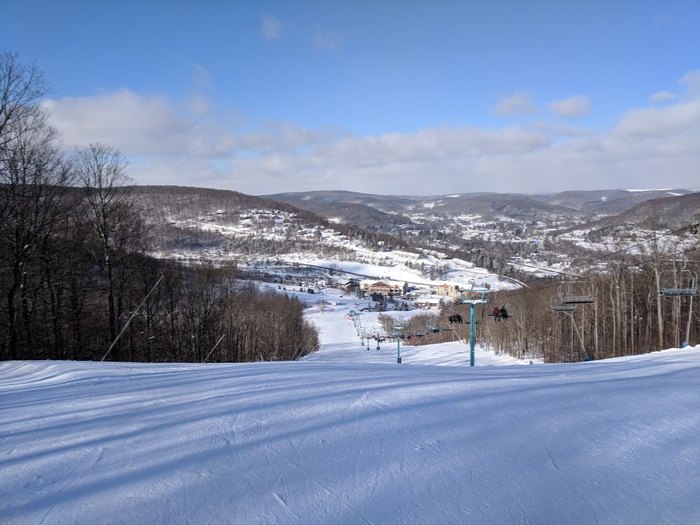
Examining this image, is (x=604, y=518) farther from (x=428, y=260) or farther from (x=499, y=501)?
(x=428, y=260)

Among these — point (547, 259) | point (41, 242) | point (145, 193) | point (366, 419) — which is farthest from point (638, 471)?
point (145, 193)

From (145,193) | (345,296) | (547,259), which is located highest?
(145,193)

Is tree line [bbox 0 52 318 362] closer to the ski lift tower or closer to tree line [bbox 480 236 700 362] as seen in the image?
the ski lift tower

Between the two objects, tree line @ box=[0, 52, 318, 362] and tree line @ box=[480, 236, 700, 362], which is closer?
tree line @ box=[0, 52, 318, 362]

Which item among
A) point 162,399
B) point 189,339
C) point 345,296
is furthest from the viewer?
point 345,296

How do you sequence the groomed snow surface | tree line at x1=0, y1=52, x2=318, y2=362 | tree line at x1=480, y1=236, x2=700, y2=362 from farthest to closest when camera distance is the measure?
tree line at x1=480, y1=236, x2=700, y2=362 < tree line at x1=0, y1=52, x2=318, y2=362 < the groomed snow surface

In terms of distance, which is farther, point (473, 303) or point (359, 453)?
point (473, 303)

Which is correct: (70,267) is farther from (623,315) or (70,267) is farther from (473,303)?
(623,315)

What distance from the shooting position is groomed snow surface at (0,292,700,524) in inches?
115

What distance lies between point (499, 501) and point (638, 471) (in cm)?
119

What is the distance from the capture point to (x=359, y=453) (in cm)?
368

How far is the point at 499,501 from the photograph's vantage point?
9.74ft

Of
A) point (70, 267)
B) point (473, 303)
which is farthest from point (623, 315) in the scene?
point (70, 267)

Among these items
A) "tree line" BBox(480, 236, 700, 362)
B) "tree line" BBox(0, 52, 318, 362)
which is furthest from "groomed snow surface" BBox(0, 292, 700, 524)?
"tree line" BBox(480, 236, 700, 362)
